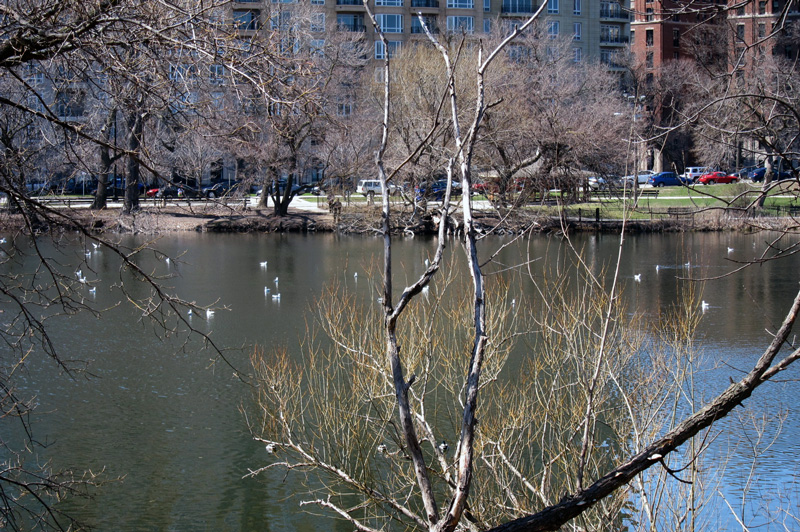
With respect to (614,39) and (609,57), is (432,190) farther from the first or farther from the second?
(614,39)

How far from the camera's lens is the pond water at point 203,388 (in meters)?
9.37

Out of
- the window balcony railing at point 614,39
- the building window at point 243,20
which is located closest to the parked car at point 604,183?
the building window at point 243,20

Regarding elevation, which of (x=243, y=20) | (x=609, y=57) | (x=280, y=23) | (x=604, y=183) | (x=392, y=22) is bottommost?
(x=604, y=183)

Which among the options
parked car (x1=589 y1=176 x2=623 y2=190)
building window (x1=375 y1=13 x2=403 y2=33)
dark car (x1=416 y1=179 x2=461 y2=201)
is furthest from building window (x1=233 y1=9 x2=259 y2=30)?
building window (x1=375 y1=13 x2=403 y2=33)

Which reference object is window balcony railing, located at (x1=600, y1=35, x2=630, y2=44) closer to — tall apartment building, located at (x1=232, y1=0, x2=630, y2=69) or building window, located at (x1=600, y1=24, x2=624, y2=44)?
building window, located at (x1=600, y1=24, x2=624, y2=44)

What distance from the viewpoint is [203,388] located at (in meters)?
12.8

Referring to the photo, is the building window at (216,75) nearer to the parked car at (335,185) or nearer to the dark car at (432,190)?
the dark car at (432,190)

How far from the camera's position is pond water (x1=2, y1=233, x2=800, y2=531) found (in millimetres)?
9367

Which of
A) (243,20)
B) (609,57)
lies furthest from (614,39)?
(243,20)

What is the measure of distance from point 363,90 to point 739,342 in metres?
25.2

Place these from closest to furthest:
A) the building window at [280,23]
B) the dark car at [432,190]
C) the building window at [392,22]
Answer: the building window at [280,23] → the dark car at [432,190] → the building window at [392,22]

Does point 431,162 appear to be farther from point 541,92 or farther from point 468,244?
point 468,244

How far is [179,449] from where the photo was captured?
10758mm

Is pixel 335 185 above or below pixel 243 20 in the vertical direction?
below
